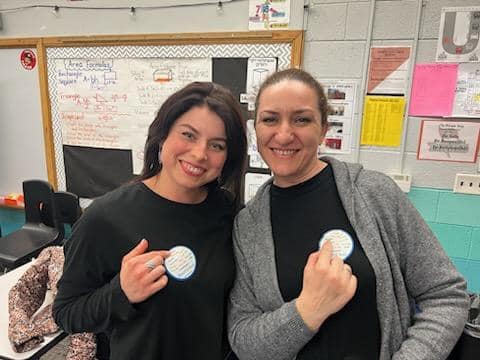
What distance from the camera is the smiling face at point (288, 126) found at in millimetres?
979

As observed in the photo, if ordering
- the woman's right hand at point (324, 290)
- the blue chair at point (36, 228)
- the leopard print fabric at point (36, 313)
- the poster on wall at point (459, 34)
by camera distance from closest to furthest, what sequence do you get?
the woman's right hand at point (324, 290), the leopard print fabric at point (36, 313), the poster on wall at point (459, 34), the blue chair at point (36, 228)

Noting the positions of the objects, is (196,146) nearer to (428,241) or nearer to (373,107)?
(428,241)

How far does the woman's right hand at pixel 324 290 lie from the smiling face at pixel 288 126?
0.93 feet

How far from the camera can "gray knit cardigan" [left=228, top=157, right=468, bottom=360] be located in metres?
0.90

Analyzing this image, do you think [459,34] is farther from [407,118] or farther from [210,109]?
[210,109]

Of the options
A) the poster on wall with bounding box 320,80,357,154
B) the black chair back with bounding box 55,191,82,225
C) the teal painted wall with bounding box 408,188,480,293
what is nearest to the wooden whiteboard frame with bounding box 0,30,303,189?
the poster on wall with bounding box 320,80,357,154

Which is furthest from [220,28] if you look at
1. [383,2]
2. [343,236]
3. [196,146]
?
[343,236]

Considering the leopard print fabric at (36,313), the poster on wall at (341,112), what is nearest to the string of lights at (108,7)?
the poster on wall at (341,112)

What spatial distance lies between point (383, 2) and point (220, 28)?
1026 millimetres

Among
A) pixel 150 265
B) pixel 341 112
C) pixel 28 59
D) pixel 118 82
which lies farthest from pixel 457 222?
pixel 28 59

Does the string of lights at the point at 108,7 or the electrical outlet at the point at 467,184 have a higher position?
the string of lights at the point at 108,7

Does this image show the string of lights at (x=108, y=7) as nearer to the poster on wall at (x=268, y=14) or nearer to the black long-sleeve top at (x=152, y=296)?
the poster on wall at (x=268, y=14)

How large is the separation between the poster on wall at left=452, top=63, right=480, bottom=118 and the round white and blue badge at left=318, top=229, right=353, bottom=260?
1.53 metres

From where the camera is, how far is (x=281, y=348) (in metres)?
0.89
